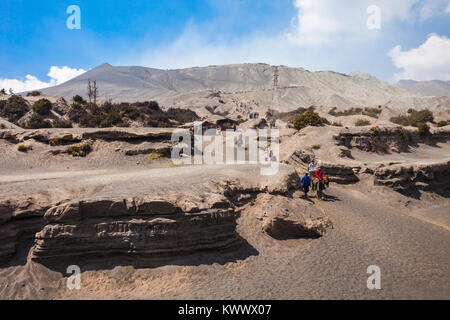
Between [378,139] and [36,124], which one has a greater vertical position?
[36,124]

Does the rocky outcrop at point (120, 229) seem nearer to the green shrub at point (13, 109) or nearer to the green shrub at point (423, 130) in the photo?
the green shrub at point (423, 130)

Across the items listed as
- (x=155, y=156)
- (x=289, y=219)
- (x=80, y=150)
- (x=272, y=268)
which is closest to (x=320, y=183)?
(x=289, y=219)

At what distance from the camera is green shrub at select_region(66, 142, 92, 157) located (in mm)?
14924

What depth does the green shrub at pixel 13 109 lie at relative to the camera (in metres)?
28.2

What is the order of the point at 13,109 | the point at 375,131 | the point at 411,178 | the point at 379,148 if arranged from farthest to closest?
the point at 13,109
the point at 375,131
the point at 379,148
the point at 411,178

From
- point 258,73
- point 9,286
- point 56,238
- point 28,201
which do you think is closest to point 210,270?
point 56,238

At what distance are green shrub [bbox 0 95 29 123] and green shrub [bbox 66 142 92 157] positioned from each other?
19575 millimetres

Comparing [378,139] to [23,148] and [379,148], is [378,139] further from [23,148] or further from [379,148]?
[23,148]

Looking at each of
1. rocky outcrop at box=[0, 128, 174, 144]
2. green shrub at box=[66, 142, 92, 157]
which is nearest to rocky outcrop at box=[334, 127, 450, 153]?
rocky outcrop at box=[0, 128, 174, 144]

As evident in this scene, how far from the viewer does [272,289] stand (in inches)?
226

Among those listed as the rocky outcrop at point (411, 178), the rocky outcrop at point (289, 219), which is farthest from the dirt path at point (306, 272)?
the rocky outcrop at point (411, 178)

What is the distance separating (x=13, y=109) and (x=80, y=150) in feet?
70.7

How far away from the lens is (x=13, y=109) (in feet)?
93.6

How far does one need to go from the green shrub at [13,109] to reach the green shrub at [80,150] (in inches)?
771
